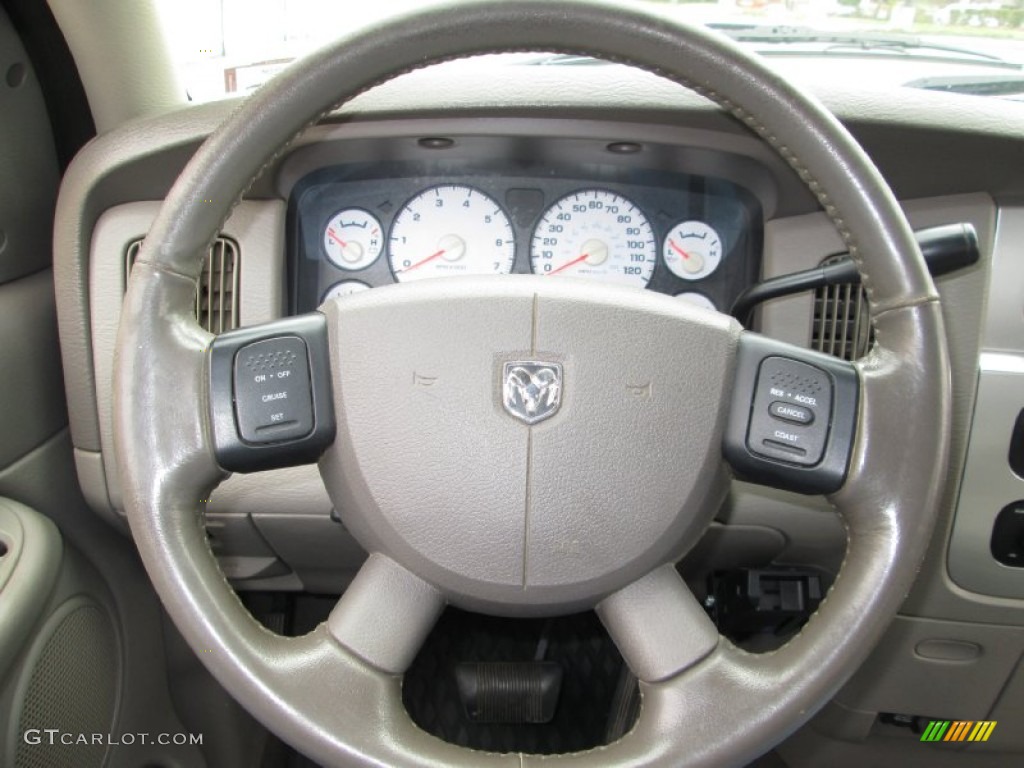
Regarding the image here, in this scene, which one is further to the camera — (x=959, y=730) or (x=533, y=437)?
(x=959, y=730)

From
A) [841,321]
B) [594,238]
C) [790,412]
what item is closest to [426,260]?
[594,238]

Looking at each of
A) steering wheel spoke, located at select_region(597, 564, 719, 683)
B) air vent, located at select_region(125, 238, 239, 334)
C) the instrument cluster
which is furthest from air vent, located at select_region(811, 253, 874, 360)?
air vent, located at select_region(125, 238, 239, 334)

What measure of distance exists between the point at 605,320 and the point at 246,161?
330 mm

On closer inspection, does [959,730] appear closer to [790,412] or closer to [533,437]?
[790,412]

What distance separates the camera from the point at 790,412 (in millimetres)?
771

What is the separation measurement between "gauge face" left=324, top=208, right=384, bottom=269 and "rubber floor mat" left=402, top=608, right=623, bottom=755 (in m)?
0.70

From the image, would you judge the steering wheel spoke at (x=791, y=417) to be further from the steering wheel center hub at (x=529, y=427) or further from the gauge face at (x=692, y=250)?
the gauge face at (x=692, y=250)

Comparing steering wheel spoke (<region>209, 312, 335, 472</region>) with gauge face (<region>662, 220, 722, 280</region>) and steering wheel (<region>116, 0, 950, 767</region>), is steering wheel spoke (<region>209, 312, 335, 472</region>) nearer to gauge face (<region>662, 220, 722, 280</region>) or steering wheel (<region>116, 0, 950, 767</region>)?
steering wheel (<region>116, 0, 950, 767</region>)

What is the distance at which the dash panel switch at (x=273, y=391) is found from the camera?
0.77m

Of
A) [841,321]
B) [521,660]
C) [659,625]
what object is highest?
[841,321]

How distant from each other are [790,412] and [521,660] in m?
1.09

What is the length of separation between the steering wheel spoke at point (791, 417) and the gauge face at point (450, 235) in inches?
24.4

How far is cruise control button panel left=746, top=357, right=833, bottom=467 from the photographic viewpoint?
765 millimetres

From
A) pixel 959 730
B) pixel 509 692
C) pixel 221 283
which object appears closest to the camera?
pixel 221 283
